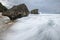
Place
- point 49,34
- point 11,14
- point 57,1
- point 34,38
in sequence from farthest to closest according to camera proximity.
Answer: point 57,1
point 11,14
point 49,34
point 34,38

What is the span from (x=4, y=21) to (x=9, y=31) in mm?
728

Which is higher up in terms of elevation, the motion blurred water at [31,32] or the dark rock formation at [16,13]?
the dark rock formation at [16,13]

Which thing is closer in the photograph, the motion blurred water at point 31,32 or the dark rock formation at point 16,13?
the motion blurred water at point 31,32

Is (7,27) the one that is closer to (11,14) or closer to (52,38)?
(11,14)

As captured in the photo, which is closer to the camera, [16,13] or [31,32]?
[31,32]

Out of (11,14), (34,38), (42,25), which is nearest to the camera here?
(34,38)

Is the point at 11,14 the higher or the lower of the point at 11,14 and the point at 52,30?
the higher

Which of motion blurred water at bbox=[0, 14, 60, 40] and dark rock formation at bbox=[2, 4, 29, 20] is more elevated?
dark rock formation at bbox=[2, 4, 29, 20]

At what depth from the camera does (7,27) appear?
4785mm

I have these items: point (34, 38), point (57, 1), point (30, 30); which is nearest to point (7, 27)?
point (30, 30)

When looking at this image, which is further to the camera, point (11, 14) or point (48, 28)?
point (11, 14)

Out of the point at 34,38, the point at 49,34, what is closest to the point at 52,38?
the point at 49,34

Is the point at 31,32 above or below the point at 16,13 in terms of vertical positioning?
below

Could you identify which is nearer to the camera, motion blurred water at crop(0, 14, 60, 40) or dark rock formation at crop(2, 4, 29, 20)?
motion blurred water at crop(0, 14, 60, 40)
